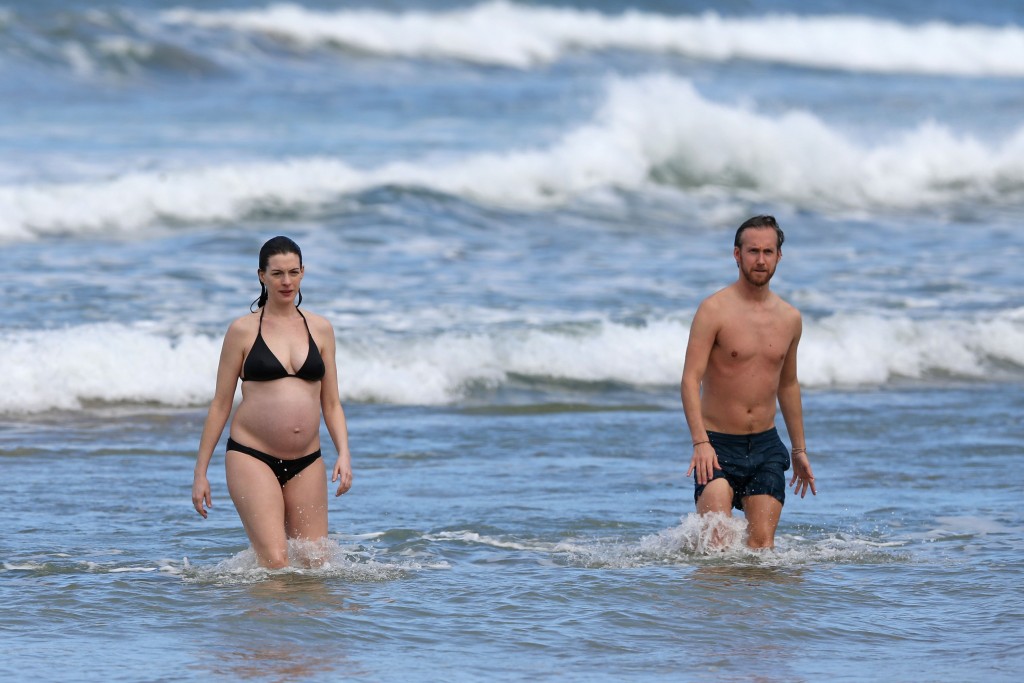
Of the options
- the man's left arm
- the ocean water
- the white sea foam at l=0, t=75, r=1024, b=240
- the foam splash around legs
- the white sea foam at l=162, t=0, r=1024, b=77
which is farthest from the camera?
the white sea foam at l=162, t=0, r=1024, b=77

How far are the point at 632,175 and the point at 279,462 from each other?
1795 cm

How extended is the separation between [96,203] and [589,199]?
680cm

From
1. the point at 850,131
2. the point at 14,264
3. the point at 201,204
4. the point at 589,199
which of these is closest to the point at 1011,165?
the point at 850,131

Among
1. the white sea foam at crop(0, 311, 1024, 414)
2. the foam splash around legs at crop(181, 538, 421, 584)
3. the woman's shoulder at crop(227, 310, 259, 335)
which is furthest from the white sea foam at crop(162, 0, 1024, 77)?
the woman's shoulder at crop(227, 310, 259, 335)

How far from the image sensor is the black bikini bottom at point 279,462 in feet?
22.0

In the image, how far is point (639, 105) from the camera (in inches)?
1057

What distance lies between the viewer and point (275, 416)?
669 cm

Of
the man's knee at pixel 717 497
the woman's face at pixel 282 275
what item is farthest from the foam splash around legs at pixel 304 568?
the man's knee at pixel 717 497

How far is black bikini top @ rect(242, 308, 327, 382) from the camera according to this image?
669 cm

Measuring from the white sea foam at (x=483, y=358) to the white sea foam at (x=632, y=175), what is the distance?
6695mm

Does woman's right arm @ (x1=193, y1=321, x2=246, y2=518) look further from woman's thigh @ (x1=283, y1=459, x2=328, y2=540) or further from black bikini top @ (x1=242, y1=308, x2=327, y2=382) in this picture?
woman's thigh @ (x1=283, y1=459, x2=328, y2=540)

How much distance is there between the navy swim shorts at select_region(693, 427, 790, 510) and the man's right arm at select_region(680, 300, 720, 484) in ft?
0.38

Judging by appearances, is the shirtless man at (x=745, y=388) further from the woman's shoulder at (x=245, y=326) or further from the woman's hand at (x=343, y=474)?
the woman's shoulder at (x=245, y=326)

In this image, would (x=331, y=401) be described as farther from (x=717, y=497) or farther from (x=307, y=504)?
(x=717, y=497)
